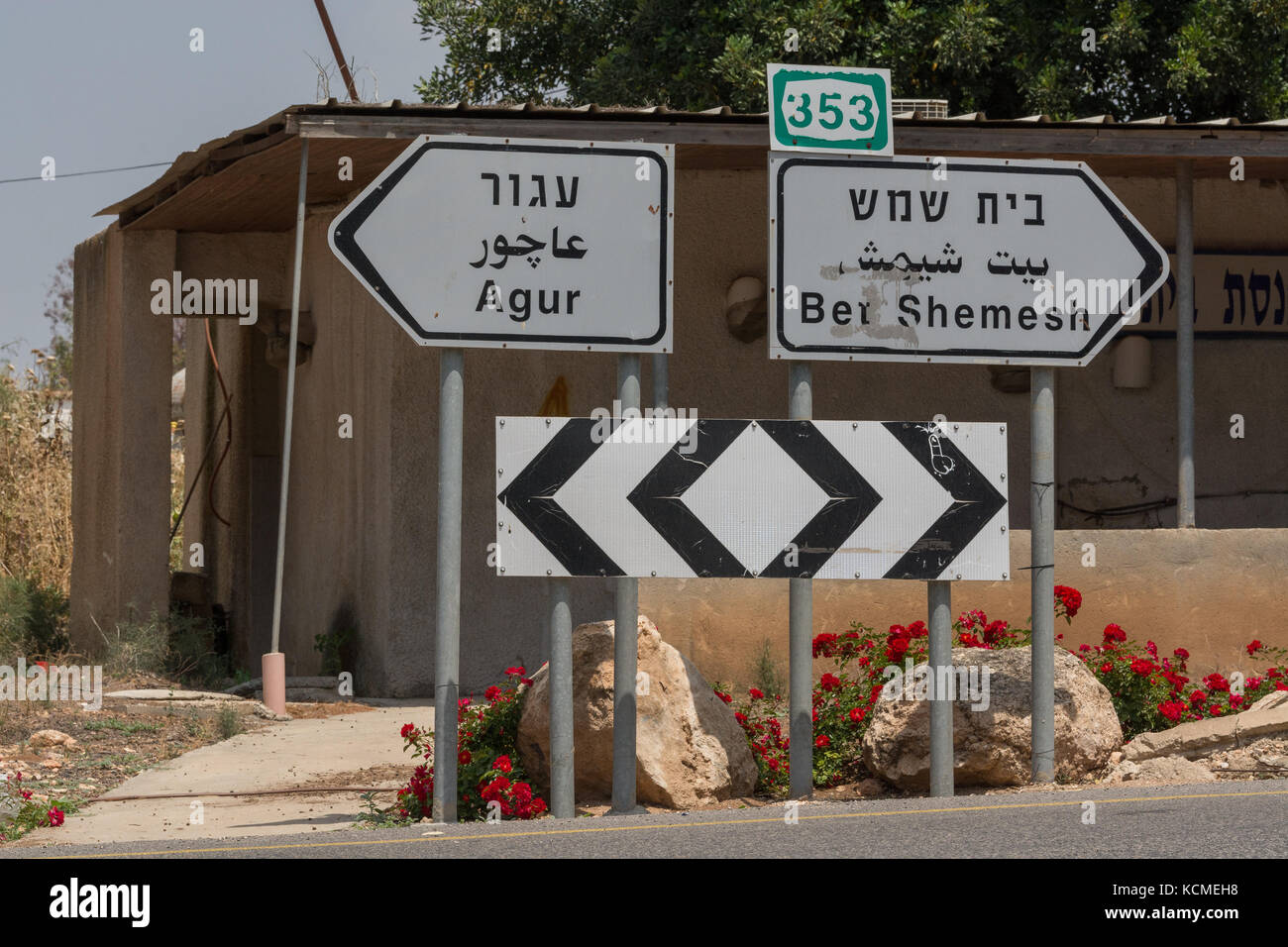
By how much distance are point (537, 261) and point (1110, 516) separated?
6706 millimetres

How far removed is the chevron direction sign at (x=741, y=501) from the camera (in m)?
5.45

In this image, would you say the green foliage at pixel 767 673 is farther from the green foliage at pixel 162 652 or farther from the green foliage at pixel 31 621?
the green foliage at pixel 31 621

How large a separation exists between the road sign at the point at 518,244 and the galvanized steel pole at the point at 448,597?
21 centimetres

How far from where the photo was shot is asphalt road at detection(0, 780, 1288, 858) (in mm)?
4395

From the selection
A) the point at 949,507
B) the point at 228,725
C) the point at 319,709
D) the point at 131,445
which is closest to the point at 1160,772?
the point at 949,507

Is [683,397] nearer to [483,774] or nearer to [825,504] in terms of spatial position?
[483,774]

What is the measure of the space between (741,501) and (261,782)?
122 inches

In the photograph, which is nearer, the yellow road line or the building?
the yellow road line

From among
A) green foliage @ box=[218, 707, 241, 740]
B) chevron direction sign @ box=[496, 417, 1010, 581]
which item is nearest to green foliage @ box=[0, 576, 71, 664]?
green foliage @ box=[218, 707, 241, 740]

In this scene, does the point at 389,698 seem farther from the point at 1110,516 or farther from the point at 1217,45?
the point at 1217,45

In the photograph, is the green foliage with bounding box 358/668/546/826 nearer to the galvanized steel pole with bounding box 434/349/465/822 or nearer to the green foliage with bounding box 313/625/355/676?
the galvanized steel pole with bounding box 434/349/465/822

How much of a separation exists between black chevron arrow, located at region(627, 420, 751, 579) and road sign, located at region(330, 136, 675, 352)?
15.7 inches

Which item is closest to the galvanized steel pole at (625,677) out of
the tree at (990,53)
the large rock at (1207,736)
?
the large rock at (1207,736)

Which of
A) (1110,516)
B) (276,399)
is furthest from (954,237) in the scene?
(276,399)
